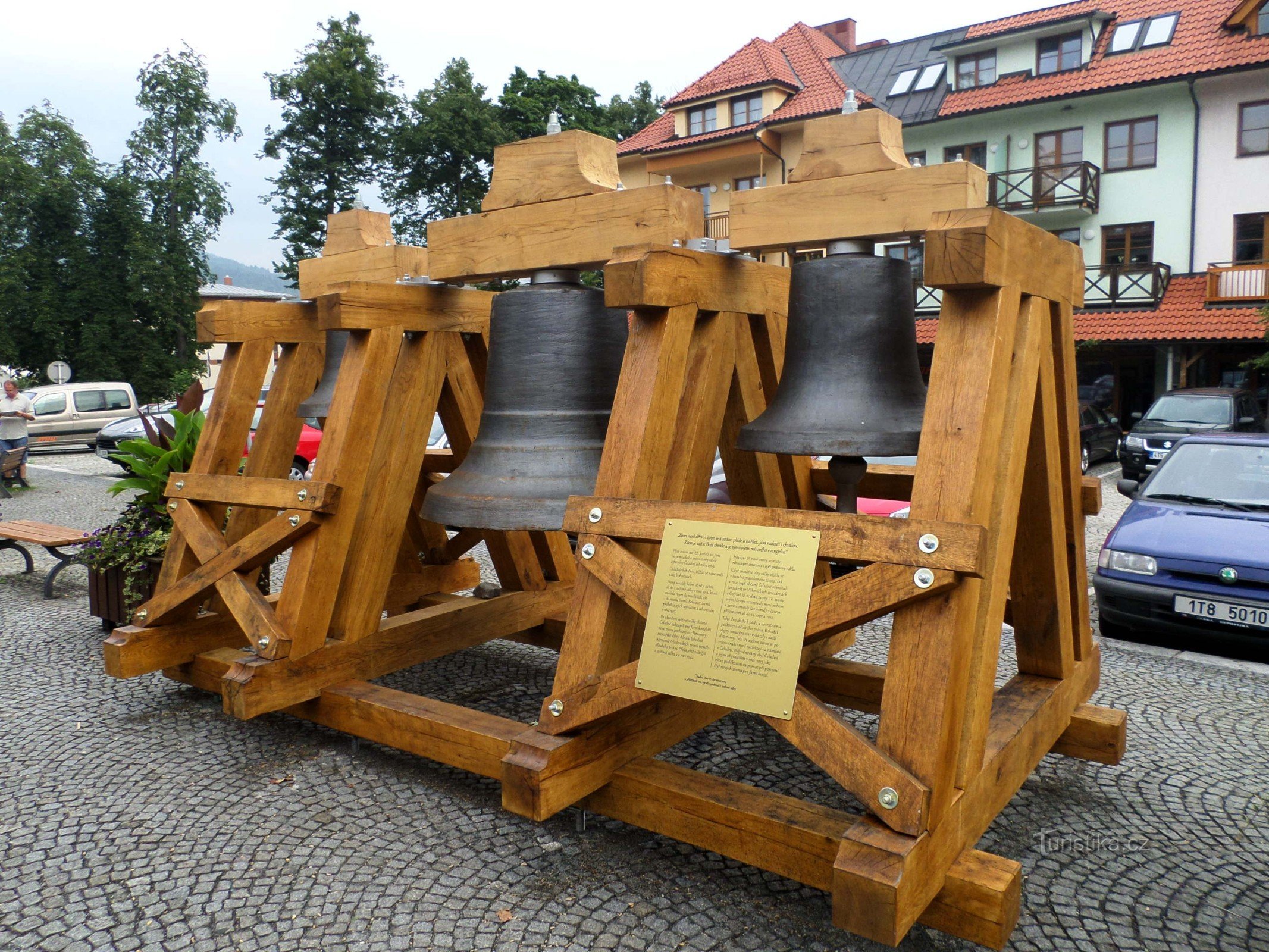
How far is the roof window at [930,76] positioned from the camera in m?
26.8

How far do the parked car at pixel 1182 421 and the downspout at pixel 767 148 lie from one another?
1225 cm

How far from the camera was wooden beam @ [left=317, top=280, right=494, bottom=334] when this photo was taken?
146 inches

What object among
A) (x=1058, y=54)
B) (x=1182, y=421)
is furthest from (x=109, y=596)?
(x=1058, y=54)

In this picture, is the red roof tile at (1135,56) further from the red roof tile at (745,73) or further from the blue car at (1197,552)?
the blue car at (1197,552)

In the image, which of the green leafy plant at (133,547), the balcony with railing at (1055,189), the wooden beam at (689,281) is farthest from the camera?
the balcony with railing at (1055,189)

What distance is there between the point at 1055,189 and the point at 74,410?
78.6 feet

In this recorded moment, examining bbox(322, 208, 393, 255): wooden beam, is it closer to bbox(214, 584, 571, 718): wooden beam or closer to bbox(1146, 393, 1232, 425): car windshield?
bbox(214, 584, 571, 718): wooden beam

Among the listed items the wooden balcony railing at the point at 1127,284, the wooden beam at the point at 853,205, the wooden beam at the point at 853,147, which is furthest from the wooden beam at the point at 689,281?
the wooden balcony railing at the point at 1127,284

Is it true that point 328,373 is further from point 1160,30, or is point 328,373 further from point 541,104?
point 541,104

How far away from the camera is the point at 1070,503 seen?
135 inches

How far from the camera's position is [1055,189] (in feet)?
77.7

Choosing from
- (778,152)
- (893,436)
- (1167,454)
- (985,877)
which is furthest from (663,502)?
(778,152)

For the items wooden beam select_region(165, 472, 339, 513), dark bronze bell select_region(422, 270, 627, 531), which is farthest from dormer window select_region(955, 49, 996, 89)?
wooden beam select_region(165, 472, 339, 513)

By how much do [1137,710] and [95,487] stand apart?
15.4m
